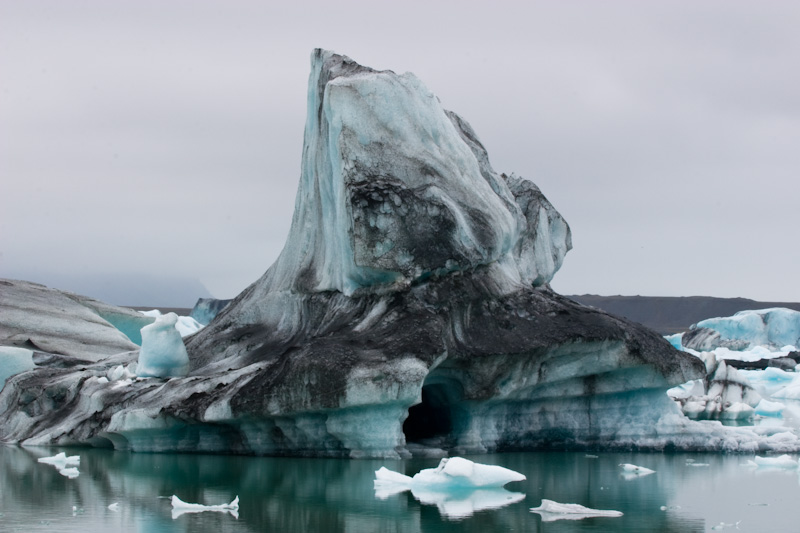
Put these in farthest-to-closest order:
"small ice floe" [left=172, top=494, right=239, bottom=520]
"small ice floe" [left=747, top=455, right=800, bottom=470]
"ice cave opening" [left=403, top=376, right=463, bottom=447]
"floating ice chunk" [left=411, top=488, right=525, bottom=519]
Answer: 1. "ice cave opening" [left=403, top=376, right=463, bottom=447]
2. "small ice floe" [left=747, top=455, right=800, bottom=470]
3. "floating ice chunk" [left=411, top=488, right=525, bottom=519]
4. "small ice floe" [left=172, top=494, right=239, bottom=520]

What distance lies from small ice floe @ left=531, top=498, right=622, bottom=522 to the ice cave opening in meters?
4.70

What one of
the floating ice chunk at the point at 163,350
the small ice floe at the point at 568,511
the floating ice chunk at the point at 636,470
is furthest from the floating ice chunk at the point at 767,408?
the small ice floe at the point at 568,511

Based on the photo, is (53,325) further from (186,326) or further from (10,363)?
(186,326)

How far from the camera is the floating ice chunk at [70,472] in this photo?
13791mm

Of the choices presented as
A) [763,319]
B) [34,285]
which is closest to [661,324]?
[763,319]

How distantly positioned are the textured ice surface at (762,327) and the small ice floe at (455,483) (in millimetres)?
42236

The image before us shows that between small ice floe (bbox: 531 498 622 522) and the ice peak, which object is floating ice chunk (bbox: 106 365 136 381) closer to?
the ice peak

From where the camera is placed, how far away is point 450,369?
15.4 meters

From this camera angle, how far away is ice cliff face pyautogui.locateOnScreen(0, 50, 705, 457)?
1455cm

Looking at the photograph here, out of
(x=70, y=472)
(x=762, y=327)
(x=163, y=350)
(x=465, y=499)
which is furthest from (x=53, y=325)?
(x=762, y=327)

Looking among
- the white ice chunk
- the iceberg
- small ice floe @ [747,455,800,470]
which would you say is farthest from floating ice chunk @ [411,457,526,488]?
the iceberg

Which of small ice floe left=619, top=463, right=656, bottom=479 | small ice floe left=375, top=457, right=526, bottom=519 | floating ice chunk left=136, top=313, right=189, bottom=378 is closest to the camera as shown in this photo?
small ice floe left=375, top=457, right=526, bottom=519

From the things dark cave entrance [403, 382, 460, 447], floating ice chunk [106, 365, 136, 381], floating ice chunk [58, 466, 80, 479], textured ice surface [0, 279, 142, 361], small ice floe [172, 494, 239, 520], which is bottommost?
small ice floe [172, 494, 239, 520]

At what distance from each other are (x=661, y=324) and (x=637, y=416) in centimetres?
8091
